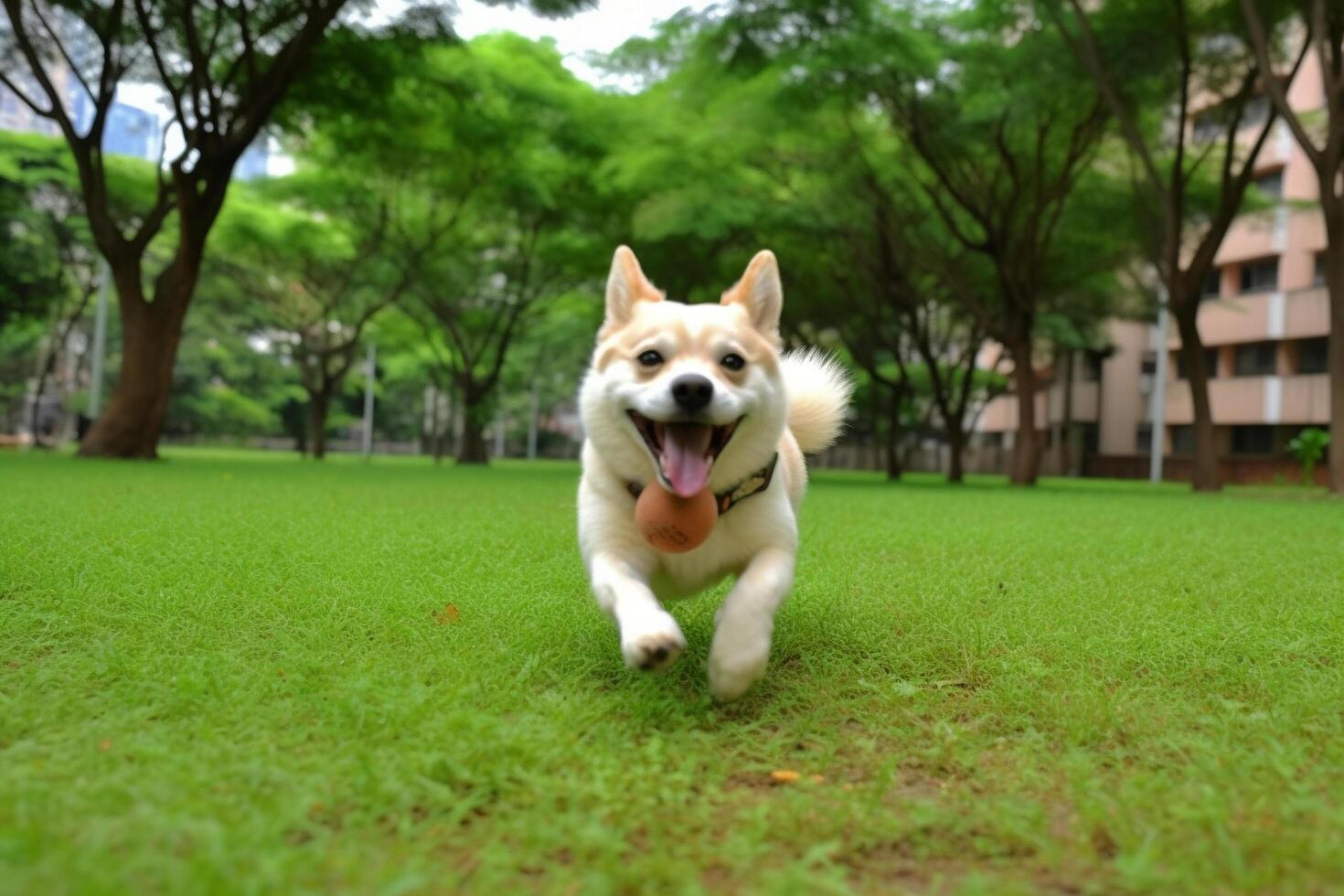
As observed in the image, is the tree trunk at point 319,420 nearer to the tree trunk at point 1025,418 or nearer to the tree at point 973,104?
the tree at point 973,104

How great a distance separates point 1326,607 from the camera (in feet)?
13.4

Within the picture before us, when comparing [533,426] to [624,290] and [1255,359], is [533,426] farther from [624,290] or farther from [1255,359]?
[624,290]

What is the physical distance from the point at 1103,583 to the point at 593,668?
3060mm

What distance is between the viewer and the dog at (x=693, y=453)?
8.21ft

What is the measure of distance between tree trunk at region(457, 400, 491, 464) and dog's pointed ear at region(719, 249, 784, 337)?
2517 cm

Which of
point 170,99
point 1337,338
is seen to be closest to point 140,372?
point 170,99

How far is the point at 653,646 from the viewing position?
2.25m

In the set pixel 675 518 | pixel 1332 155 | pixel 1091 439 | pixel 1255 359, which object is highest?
pixel 1332 155

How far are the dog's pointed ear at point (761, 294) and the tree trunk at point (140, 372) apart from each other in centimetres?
1471

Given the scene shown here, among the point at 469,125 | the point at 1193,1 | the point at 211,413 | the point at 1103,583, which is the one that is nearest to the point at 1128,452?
the point at 1193,1

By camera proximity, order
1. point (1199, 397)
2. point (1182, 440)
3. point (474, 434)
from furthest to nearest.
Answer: point (1182, 440) → point (474, 434) → point (1199, 397)

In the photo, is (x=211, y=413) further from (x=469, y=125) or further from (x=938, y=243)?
(x=938, y=243)

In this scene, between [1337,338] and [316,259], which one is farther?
[316,259]

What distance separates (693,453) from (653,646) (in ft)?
1.95
